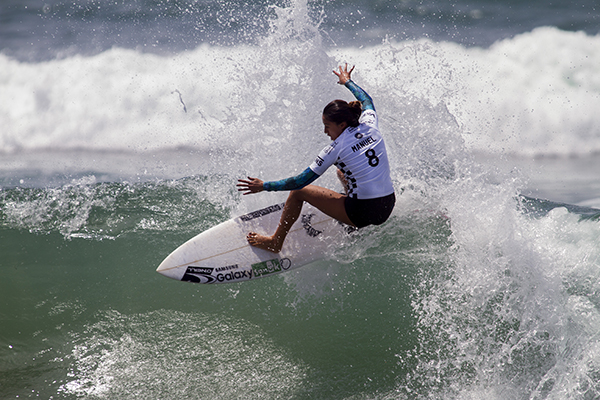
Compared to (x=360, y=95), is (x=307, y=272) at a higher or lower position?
lower

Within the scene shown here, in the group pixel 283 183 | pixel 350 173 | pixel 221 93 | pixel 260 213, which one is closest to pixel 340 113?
pixel 350 173

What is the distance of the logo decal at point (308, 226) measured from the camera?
463 cm

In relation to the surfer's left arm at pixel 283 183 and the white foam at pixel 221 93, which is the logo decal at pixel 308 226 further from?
the white foam at pixel 221 93

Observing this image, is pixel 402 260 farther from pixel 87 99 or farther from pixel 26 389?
pixel 87 99

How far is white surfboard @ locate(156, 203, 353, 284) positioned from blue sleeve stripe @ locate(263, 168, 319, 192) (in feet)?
3.55

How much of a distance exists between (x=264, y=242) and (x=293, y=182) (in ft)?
3.71

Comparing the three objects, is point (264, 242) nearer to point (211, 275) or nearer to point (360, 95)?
point (211, 275)

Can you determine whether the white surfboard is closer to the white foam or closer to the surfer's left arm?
the surfer's left arm

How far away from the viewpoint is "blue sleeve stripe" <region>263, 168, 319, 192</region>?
3.57m

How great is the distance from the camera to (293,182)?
3.60 m

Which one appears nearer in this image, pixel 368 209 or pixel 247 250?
pixel 368 209

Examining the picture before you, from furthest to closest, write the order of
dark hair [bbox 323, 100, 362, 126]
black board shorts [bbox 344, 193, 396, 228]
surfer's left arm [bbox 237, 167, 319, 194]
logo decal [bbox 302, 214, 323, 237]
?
1. logo decal [bbox 302, 214, 323, 237]
2. black board shorts [bbox 344, 193, 396, 228]
3. dark hair [bbox 323, 100, 362, 126]
4. surfer's left arm [bbox 237, 167, 319, 194]

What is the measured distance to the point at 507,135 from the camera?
989cm

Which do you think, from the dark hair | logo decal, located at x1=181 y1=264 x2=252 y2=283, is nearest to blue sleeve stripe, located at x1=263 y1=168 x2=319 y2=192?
the dark hair
